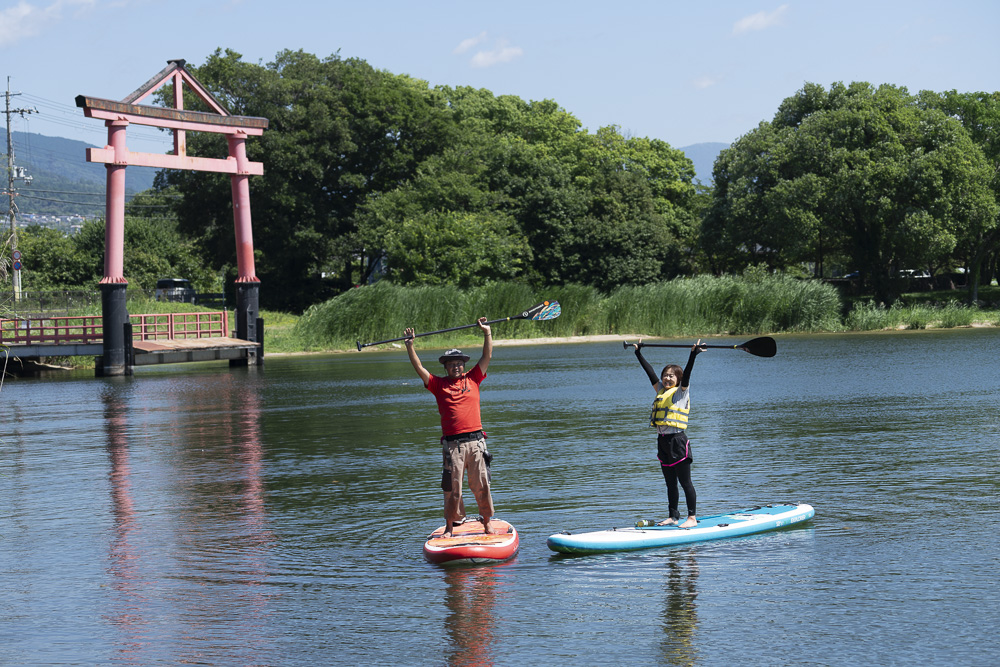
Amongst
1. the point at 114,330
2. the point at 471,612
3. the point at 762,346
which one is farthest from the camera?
the point at 114,330

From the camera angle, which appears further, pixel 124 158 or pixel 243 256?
pixel 243 256

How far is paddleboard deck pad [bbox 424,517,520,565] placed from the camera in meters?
10.1

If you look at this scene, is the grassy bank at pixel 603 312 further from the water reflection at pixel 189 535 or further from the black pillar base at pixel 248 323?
the water reflection at pixel 189 535

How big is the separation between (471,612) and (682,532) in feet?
9.26

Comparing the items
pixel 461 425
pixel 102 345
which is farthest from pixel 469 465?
pixel 102 345

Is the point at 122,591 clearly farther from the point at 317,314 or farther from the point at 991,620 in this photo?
the point at 317,314

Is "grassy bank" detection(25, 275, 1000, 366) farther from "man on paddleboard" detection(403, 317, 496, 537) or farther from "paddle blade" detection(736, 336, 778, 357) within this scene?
"man on paddleboard" detection(403, 317, 496, 537)

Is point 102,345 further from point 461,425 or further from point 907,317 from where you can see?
point 907,317

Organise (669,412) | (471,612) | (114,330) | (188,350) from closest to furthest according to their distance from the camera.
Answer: (471,612)
(669,412)
(114,330)
(188,350)

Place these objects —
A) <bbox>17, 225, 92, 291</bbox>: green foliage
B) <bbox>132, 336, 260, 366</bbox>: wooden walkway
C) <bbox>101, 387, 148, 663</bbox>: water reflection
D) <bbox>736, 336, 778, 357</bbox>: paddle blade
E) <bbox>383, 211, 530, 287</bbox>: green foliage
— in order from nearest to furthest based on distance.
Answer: <bbox>101, 387, 148, 663</bbox>: water reflection
<bbox>736, 336, 778, 357</bbox>: paddle blade
<bbox>132, 336, 260, 366</bbox>: wooden walkway
<bbox>383, 211, 530, 287</bbox>: green foliage
<bbox>17, 225, 92, 291</bbox>: green foliage

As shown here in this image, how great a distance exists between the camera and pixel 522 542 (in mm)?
11031

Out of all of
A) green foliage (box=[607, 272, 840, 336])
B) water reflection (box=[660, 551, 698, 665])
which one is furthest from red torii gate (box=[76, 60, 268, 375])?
water reflection (box=[660, 551, 698, 665])

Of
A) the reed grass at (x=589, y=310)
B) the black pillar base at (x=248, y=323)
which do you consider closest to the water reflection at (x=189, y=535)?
the black pillar base at (x=248, y=323)

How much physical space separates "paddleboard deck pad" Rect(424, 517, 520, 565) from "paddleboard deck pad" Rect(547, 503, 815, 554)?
43 centimetres
